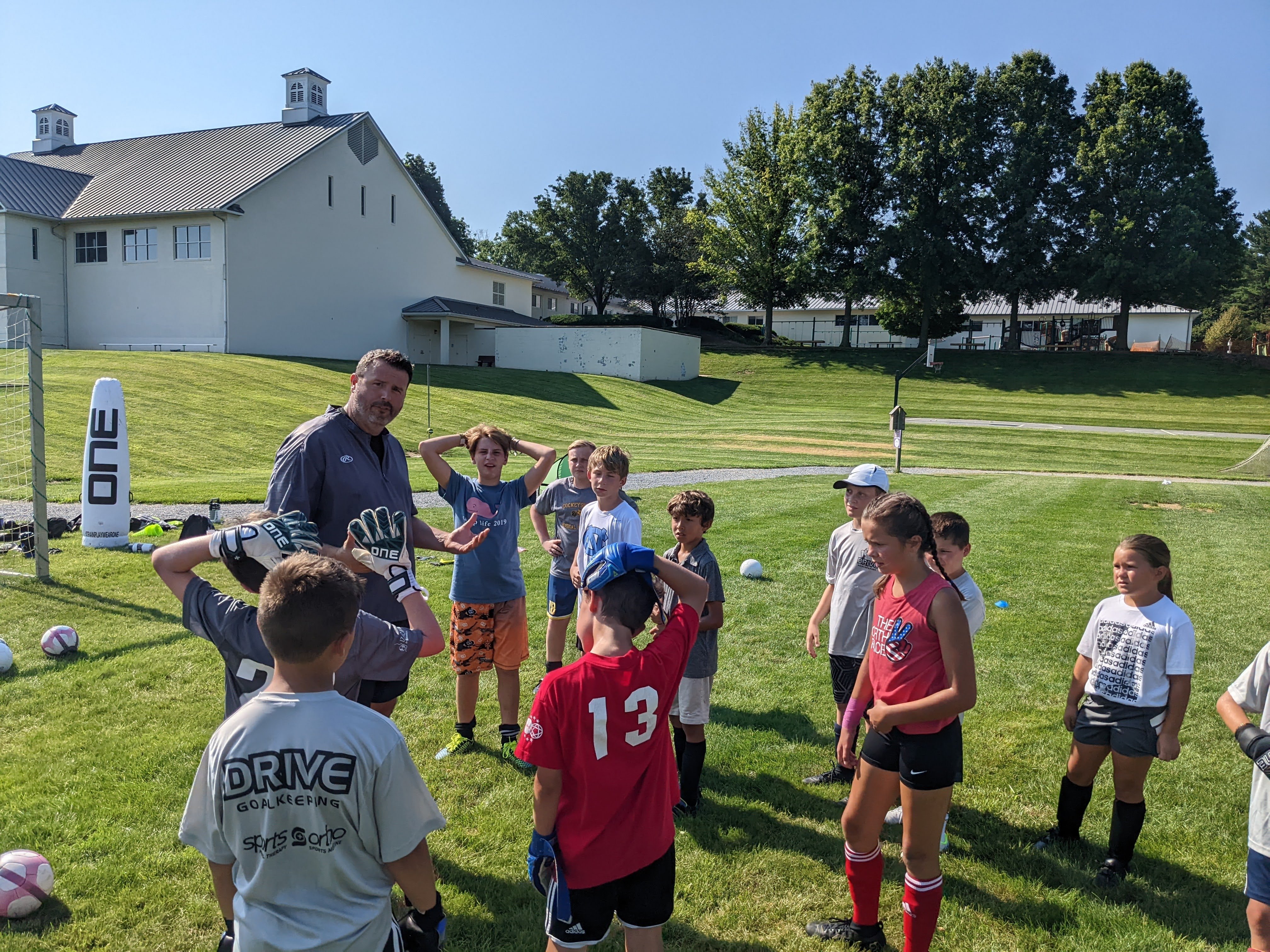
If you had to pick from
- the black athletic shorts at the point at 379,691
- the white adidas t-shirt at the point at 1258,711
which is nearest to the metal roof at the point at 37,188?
the black athletic shorts at the point at 379,691

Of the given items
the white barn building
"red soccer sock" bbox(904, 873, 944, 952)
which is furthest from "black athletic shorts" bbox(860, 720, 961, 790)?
the white barn building

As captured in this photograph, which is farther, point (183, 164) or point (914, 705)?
point (183, 164)

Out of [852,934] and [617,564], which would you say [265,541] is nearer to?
[617,564]

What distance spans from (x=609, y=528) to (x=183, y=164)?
138ft

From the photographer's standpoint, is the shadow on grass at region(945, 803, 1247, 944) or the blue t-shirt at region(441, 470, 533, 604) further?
the blue t-shirt at region(441, 470, 533, 604)

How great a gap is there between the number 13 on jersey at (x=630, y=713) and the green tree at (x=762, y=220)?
Answer: 54.8m

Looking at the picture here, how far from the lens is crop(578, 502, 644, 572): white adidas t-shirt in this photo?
16.4ft

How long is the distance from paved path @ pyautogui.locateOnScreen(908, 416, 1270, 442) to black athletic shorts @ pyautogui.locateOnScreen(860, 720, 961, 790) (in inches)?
1328

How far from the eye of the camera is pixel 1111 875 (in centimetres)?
399

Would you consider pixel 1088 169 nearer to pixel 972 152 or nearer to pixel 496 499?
pixel 972 152

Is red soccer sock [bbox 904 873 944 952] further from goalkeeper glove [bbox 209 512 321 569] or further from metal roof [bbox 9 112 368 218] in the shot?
metal roof [bbox 9 112 368 218]

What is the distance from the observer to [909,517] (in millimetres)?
3158

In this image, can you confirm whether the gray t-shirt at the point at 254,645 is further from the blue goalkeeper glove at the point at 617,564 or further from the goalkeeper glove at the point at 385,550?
the blue goalkeeper glove at the point at 617,564

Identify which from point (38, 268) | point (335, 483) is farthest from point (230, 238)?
point (335, 483)
